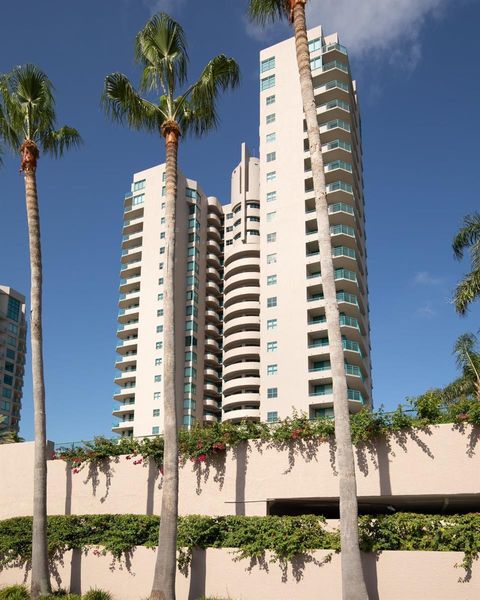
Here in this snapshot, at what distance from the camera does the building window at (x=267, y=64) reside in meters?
74.8

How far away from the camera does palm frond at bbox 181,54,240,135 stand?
23.3m

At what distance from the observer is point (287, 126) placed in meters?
70.8

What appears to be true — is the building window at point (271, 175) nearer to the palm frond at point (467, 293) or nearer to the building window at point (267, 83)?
the building window at point (267, 83)

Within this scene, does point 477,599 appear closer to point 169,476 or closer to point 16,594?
point 169,476

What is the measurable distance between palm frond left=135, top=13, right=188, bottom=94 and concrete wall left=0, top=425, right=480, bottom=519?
47.2ft

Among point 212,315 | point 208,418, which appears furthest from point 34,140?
point 212,315

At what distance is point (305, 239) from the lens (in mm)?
64688

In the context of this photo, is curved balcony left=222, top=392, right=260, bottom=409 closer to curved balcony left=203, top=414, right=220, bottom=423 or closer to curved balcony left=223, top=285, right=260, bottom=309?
curved balcony left=203, top=414, right=220, bottom=423

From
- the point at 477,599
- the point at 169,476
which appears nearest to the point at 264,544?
the point at 169,476

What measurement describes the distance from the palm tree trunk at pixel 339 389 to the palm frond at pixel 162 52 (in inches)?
206

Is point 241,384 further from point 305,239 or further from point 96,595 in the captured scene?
point 96,595

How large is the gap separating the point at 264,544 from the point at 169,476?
372 cm

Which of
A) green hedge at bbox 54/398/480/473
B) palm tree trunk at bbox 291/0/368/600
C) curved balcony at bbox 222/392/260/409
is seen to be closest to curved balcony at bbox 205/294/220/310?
curved balcony at bbox 222/392/260/409

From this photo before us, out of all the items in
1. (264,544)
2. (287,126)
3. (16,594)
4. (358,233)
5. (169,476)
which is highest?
(287,126)
